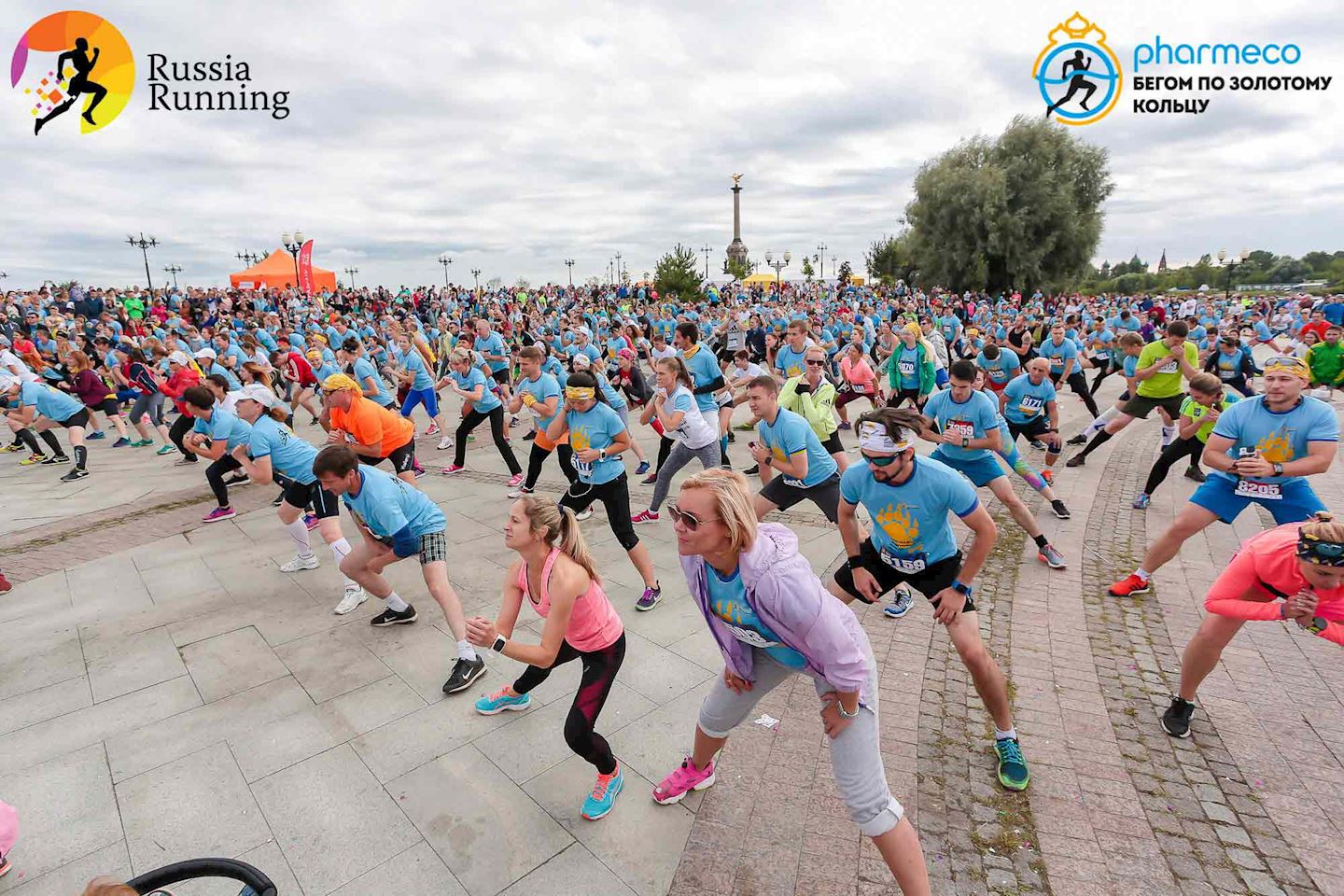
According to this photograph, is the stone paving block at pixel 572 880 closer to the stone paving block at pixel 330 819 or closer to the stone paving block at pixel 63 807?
the stone paving block at pixel 330 819

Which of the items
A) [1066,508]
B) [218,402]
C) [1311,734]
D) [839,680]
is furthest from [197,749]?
[1066,508]

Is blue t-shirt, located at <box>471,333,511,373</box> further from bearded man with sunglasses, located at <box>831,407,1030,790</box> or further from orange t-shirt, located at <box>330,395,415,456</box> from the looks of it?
bearded man with sunglasses, located at <box>831,407,1030,790</box>

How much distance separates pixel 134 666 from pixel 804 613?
16.8ft

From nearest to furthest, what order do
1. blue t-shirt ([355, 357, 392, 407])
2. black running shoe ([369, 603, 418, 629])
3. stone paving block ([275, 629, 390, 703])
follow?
1. stone paving block ([275, 629, 390, 703])
2. black running shoe ([369, 603, 418, 629])
3. blue t-shirt ([355, 357, 392, 407])

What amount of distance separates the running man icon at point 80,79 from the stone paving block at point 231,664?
10.5m

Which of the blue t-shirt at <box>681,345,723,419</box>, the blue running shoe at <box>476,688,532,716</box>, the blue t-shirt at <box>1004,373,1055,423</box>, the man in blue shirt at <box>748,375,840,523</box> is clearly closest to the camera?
the blue running shoe at <box>476,688,532,716</box>

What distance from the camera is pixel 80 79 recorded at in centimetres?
1056

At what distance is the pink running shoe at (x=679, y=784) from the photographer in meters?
3.20

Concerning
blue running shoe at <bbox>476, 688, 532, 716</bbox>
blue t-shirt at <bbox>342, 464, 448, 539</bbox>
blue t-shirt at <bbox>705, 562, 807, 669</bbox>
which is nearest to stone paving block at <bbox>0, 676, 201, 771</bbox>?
blue t-shirt at <bbox>342, 464, 448, 539</bbox>

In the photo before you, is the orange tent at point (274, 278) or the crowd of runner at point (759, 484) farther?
the orange tent at point (274, 278)

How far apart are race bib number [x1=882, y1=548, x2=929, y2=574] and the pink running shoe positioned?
4.98 feet

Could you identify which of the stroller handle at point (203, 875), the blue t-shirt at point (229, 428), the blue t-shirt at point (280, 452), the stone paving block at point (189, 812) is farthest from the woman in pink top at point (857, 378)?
the stroller handle at point (203, 875)

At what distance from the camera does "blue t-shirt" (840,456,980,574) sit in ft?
10.7

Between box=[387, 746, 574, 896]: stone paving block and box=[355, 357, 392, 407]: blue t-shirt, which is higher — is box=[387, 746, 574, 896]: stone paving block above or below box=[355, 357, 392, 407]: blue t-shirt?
below
